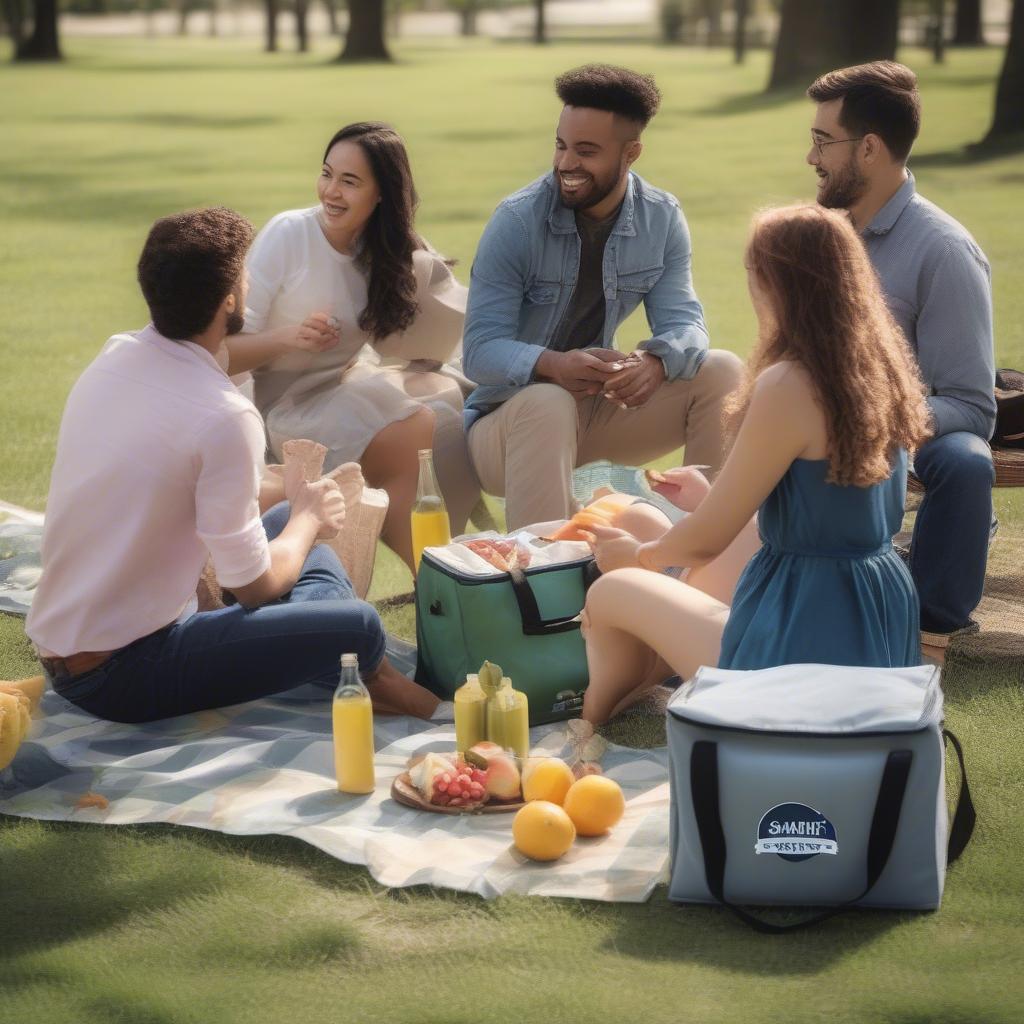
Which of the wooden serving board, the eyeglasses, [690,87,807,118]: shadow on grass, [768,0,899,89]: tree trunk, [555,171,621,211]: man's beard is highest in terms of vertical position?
[768,0,899,89]: tree trunk

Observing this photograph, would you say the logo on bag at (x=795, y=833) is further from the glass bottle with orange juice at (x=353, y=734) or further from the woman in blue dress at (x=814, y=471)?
the glass bottle with orange juice at (x=353, y=734)

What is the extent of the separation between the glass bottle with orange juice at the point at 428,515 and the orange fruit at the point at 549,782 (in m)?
1.23

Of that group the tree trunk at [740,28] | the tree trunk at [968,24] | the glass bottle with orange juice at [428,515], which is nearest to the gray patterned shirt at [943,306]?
the glass bottle with orange juice at [428,515]

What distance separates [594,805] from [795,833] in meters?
0.56

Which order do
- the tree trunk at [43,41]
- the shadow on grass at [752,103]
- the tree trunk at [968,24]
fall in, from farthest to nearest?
1. the tree trunk at [968,24]
2. the tree trunk at [43,41]
3. the shadow on grass at [752,103]

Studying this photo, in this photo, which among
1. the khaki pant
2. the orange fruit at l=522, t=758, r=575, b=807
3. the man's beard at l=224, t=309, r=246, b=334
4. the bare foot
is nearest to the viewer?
the orange fruit at l=522, t=758, r=575, b=807

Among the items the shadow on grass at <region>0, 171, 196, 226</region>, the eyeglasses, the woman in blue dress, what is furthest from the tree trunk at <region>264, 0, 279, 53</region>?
the woman in blue dress

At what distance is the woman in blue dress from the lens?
3447 mm

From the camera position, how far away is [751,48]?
165 ft

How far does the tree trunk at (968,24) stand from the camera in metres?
41.3

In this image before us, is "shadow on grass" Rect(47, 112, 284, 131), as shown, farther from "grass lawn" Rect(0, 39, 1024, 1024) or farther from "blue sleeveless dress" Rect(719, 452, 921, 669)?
"blue sleeveless dress" Rect(719, 452, 921, 669)

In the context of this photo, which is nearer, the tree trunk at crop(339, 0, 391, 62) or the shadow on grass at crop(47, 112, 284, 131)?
the shadow on grass at crop(47, 112, 284, 131)

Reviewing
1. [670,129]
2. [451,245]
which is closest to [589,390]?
[451,245]

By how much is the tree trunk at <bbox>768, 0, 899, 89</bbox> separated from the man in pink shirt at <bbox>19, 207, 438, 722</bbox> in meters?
21.6
